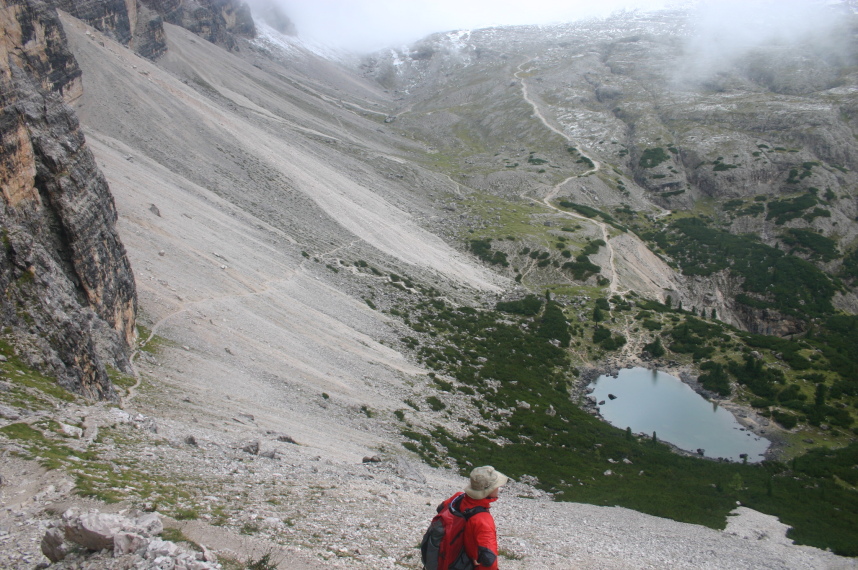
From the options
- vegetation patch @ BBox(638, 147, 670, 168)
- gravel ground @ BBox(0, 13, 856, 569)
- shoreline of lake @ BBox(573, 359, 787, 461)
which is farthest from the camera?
vegetation patch @ BBox(638, 147, 670, 168)

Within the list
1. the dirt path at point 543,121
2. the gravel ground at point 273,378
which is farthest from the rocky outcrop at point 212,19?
the dirt path at point 543,121

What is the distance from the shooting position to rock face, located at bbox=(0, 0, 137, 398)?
17.6m

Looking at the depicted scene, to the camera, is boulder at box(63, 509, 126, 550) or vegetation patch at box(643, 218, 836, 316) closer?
boulder at box(63, 509, 126, 550)

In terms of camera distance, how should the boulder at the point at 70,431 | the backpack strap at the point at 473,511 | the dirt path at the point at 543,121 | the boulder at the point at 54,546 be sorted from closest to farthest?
the backpack strap at the point at 473,511
the boulder at the point at 54,546
the boulder at the point at 70,431
the dirt path at the point at 543,121

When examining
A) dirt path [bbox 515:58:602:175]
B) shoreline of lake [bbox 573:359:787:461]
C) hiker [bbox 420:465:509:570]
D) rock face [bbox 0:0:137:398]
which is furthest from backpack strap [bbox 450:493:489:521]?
dirt path [bbox 515:58:602:175]

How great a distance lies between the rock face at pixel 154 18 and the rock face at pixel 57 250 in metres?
76.5

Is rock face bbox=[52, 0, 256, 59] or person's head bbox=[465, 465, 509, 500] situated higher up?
rock face bbox=[52, 0, 256, 59]

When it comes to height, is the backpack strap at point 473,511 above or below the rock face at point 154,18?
below

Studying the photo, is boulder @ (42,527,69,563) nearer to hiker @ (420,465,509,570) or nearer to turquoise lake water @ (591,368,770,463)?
hiker @ (420,465,509,570)

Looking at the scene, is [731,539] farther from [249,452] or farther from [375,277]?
[375,277]

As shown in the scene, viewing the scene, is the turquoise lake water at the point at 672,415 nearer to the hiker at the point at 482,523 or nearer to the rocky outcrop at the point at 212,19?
the hiker at the point at 482,523

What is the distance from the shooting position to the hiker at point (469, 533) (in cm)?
726

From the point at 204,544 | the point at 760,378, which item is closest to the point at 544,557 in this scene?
the point at 204,544

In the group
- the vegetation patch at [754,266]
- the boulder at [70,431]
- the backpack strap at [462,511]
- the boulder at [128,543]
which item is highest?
the backpack strap at [462,511]
